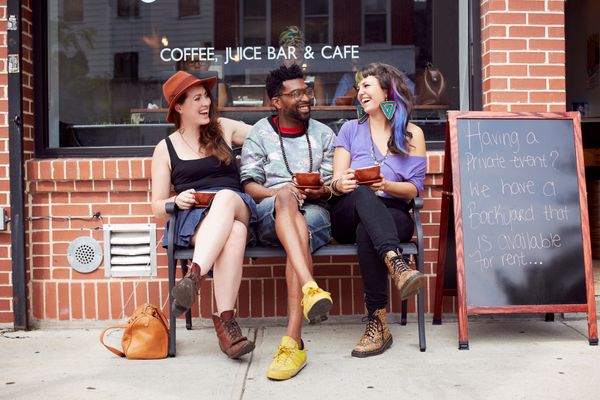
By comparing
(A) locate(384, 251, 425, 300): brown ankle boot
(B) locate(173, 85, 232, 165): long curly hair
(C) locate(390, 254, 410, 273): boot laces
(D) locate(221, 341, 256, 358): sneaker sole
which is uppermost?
(B) locate(173, 85, 232, 165): long curly hair

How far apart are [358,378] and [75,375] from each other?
4.44ft

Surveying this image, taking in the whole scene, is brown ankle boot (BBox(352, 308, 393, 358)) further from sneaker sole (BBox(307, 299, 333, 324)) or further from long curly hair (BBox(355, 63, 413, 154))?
long curly hair (BBox(355, 63, 413, 154))

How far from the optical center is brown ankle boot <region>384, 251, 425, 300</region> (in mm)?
3598

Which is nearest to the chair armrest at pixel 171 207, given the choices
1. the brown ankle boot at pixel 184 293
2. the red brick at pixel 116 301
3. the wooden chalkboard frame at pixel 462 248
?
the brown ankle boot at pixel 184 293

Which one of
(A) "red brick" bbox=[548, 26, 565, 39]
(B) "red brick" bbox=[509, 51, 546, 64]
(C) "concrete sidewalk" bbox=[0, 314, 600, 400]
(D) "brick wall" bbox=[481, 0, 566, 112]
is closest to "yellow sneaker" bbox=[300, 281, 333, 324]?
(C) "concrete sidewalk" bbox=[0, 314, 600, 400]

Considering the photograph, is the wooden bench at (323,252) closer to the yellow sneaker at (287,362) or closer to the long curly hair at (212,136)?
the long curly hair at (212,136)

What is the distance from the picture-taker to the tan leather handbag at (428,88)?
16.6 ft

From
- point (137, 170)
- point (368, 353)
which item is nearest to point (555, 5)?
point (368, 353)

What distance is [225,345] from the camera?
3.89m

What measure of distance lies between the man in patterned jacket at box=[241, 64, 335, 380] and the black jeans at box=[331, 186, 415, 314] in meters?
0.11

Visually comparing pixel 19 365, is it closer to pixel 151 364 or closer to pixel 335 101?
pixel 151 364

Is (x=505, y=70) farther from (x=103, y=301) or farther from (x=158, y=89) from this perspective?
(x=103, y=301)

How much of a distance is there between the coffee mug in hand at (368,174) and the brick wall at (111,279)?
39.9 inches

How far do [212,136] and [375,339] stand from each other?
4.82 feet
